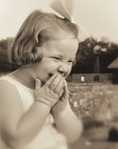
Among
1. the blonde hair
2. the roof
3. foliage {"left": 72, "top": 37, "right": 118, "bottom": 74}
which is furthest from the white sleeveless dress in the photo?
the roof

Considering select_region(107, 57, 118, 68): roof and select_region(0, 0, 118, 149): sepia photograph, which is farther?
select_region(107, 57, 118, 68): roof

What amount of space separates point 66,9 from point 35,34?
7.1 inches

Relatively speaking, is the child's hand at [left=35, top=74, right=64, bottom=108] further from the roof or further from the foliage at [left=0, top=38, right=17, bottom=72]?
the roof

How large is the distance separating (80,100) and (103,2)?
453mm

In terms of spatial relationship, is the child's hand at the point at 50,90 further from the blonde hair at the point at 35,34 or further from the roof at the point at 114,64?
the roof at the point at 114,64

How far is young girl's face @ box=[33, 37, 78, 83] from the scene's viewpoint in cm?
68

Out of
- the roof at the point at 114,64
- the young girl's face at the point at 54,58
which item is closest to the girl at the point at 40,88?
the young girl's face at the point at 54,58

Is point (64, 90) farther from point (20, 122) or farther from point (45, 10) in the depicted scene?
point (45, 10)

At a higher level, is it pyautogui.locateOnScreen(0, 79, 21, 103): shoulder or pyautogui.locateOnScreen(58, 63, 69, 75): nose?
pyautogui.locateOnScreen(58, 63, 69, 75): nose

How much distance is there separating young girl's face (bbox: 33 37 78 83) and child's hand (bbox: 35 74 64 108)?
24 mm

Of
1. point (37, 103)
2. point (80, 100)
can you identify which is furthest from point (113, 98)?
point (37, 103)

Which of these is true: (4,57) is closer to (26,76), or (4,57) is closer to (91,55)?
(26,76)

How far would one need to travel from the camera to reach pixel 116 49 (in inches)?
31.0

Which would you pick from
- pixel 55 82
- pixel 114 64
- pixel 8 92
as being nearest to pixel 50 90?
pixel 55 82
